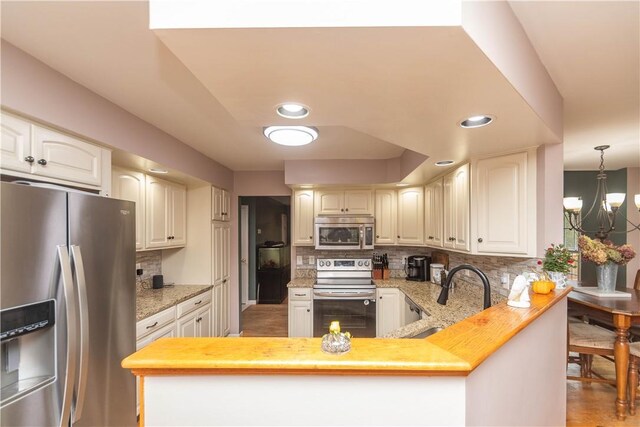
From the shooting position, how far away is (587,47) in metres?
1.47

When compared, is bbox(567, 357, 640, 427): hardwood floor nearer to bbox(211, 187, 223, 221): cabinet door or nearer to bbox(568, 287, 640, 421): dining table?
bbox(568, 287, 640, 421): dining table

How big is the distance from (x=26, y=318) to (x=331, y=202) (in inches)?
123

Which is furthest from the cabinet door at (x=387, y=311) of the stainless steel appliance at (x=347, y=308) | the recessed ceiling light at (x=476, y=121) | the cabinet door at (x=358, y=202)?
the recessed ceiling light at (x=476, y=121)

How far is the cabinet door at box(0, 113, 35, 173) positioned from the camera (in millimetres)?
1344

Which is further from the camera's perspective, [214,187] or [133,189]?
[214,187]

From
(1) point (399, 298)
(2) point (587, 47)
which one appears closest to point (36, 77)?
(2) point (587, 47)

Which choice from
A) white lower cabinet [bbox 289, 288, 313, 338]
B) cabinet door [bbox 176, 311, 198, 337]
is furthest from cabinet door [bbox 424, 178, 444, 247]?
cabinet door [bbox 176, 311, 198, 337]

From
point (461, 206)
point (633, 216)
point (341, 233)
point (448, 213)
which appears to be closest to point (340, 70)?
point (461, 206)

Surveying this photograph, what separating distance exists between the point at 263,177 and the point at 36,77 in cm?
290

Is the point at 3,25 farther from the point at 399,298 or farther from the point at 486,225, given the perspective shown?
the point at 399,298

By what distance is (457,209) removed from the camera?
275cm

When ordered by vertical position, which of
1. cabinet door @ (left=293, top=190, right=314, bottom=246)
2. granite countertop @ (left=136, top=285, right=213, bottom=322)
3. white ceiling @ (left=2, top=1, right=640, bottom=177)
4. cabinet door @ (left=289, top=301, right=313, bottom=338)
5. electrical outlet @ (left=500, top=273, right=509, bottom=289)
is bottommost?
cabinet door @ (left=289, top=301, right=313, bottom=338)

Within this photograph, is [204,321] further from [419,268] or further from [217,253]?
[419,268]

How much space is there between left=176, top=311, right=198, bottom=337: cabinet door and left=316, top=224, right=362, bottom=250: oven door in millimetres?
1639
